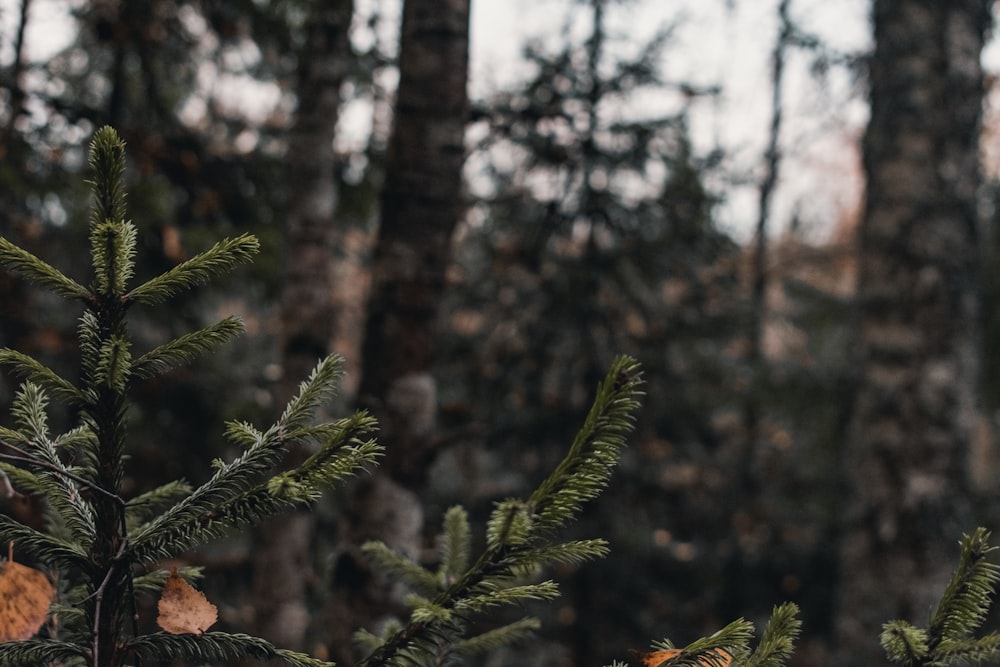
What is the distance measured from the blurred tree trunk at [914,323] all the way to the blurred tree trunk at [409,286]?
9.14ft

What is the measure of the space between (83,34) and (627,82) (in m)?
5.19

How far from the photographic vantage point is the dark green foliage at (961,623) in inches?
41.8

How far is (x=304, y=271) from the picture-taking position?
16.5 feet

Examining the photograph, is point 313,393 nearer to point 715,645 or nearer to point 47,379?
point 47,379

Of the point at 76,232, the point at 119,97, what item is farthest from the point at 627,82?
the point at 76,232

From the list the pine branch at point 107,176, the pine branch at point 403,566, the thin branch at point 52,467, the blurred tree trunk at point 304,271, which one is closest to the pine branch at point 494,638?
the pine branch at point 403,566

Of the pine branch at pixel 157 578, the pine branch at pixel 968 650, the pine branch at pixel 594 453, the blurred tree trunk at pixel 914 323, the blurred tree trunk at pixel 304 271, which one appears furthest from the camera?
the blurred tree trunk at pixel 304 271

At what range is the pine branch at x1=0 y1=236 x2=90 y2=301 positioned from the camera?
3.24 ft

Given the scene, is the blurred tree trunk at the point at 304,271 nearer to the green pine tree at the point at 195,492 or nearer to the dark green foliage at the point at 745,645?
the green pine tree at the point at 195,492

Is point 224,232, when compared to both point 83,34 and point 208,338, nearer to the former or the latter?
point 83,34

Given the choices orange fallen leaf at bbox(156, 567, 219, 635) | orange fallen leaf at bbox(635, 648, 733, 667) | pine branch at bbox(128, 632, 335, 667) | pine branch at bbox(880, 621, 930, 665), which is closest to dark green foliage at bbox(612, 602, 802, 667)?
orange fallen leaf at bbox(635, 648, 733, 667)

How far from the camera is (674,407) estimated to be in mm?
9062

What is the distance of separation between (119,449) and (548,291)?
7143mm

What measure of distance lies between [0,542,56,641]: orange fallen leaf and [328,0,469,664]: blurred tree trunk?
1.82 meters
